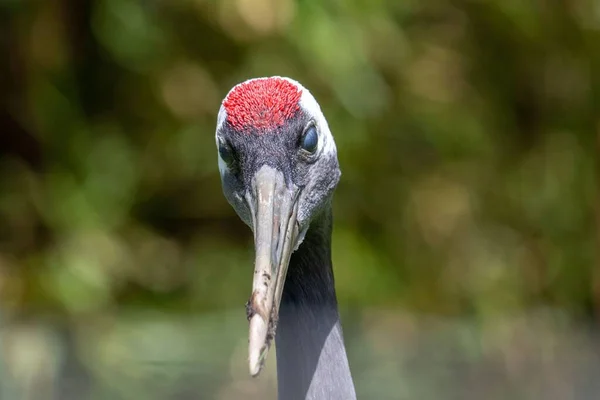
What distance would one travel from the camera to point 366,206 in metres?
4.22

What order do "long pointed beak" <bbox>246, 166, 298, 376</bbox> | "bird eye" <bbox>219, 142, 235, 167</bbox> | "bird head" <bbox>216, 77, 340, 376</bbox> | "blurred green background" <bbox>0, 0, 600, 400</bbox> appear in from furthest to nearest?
"blurred green background" <bbox>0, 0, 600, 400</bbox> → "bird eye" <bbox>219, 142, 235, 167</bbox> → "bird head" <bbox>216, 77, 340, 376</bbox> → "long pointed beak" <bbox>246, 166, 298, 376</bbox>

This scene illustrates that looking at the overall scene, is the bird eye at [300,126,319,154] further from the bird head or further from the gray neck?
the gray neck

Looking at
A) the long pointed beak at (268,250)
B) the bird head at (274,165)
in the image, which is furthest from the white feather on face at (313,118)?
the long pointed beak at (268,250)

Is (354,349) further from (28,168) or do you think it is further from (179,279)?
(28,168)

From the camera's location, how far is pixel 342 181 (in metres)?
4.13

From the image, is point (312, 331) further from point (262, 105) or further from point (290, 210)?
point (262, 105)

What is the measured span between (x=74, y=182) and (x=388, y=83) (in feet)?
4.52

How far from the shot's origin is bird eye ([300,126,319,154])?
1.81 meters

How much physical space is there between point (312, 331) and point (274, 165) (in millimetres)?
344

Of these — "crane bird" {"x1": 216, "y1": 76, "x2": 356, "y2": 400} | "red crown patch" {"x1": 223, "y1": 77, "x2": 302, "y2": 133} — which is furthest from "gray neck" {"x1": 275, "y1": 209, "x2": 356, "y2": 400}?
"red crown patch" {"x1": 223, "y1": 77, "x2": 302, "y2": 133}

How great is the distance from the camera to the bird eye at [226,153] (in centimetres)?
179

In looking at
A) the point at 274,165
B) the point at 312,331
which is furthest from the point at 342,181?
the point at 274,165

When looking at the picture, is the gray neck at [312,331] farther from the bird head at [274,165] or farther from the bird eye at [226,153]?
the bird eye at [226,153]

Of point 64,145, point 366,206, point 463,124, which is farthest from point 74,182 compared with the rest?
point 463,124
